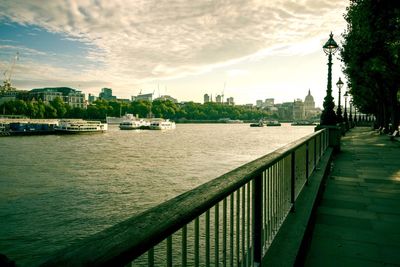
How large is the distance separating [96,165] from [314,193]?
100 feet

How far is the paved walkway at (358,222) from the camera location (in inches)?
189

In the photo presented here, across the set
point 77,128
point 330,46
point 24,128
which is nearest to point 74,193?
point 330,46

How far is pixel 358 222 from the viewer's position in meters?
6.32

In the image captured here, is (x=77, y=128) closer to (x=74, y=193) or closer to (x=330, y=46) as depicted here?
(x=74, y=193)

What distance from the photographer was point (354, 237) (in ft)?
18.3

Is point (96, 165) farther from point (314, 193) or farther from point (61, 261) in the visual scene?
point (61, 261)

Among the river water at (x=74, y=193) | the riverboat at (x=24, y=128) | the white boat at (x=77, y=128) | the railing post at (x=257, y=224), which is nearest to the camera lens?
the railing post at (x=257, y=224)

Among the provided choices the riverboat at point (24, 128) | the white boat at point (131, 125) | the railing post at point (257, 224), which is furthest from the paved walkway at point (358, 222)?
the white boat at point (131, 125)

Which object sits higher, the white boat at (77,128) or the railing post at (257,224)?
the railing post at (257,224)

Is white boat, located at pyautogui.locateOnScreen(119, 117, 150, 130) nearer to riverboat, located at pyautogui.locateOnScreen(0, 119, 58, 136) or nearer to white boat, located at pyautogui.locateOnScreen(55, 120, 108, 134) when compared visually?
white boat, located at pyautogui.locateOnScreen(55, 120, 108, 134)

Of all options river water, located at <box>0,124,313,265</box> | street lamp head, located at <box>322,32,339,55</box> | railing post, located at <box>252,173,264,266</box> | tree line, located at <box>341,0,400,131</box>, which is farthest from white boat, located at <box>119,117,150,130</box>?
railing post, located at <box>252,173,264,266</box>

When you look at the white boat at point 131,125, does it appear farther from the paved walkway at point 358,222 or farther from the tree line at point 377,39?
the paved walkway at point 358,222

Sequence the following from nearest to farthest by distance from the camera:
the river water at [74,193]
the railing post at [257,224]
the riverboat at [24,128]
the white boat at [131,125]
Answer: the railing post at [257,224]
the river water at [74,193]
the riverboat at [24,128]
the white boat at [131,125]

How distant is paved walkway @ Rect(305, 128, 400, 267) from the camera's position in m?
4.81
